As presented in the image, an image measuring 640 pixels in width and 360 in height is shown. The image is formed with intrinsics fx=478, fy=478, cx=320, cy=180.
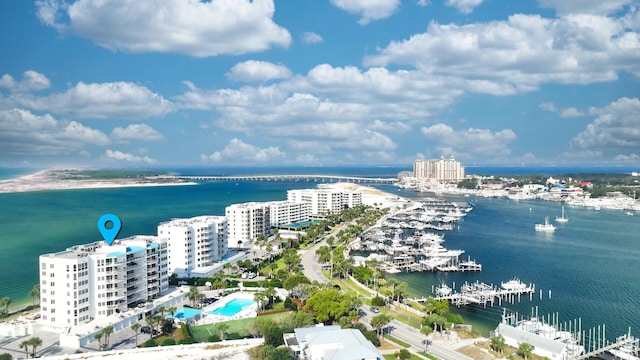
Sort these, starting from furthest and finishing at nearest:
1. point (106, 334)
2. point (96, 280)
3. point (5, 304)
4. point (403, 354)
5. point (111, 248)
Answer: point (111, 248) → point (5, 304) → point (96, 280) → point (106, 334) → point (403, 354)

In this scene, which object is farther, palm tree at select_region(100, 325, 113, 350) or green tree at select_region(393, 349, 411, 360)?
palm tree at select_region(100, 325, 113, 350)

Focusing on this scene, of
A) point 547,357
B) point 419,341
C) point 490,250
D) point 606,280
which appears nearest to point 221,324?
point 419,341

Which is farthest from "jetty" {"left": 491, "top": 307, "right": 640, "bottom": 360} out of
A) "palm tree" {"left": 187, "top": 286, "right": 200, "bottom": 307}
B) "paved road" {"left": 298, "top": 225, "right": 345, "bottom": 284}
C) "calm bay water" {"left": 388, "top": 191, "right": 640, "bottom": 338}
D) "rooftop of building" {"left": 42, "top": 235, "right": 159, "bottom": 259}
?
"rooftop of building" {"left": 42, "top": 235, "right": 159, "bottom": 259}

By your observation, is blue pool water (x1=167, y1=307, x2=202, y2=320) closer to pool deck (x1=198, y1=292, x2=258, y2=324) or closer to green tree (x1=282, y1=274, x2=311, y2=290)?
pool deck (x1=198, y1=292, x2=258, y2=324)

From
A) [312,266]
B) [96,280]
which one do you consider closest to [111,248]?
[96,280]

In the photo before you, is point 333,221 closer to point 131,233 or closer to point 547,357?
point 131,233

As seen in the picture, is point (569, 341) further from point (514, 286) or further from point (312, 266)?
point (312, 266)

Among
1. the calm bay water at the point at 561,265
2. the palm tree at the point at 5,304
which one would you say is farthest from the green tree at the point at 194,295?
the calm bay water at the point at 561,265

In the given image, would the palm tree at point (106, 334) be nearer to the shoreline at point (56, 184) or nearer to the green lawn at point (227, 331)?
the green lawn at point (227, 331)
